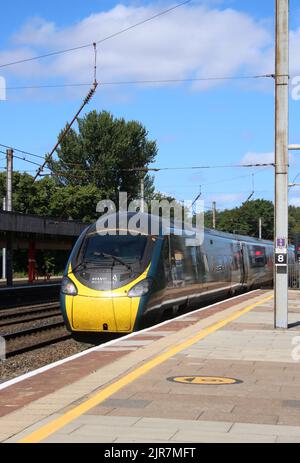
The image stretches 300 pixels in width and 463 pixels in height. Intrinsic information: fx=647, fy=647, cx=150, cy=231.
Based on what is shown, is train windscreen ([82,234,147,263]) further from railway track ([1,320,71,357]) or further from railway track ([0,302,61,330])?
railway track ([0,302,61,330])

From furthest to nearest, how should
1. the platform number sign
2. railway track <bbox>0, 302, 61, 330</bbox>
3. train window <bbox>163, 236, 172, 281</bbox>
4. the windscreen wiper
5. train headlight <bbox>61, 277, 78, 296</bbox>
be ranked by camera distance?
railway track <bbox>0, 302, 61, 330</bbox>, train window <bbox>163, 236, 172, 281</bbox>, the windscreen wiper, train headlight <bbox>61, 277, 78, 296</bbox>, the platform number sign

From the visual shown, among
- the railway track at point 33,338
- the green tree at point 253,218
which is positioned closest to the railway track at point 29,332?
the railway track at point 33,338

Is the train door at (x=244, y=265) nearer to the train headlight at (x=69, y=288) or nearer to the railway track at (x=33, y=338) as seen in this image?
the railway track at (x=33, y=338)

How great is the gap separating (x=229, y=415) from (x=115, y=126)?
211 ft

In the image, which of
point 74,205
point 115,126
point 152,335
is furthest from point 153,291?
point 115,126

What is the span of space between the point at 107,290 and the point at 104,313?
47 cm

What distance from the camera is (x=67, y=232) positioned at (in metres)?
36.5

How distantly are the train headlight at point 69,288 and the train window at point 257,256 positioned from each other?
64.3ft

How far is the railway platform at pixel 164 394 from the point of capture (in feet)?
17.6

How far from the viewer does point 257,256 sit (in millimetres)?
34312

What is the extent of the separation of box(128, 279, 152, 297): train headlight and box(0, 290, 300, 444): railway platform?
1997 mm

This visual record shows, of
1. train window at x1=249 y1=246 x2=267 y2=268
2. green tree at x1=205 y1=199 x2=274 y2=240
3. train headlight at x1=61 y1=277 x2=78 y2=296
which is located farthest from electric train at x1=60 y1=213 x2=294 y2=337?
green tree at x1=205 y1=199 x2=274 y2=240

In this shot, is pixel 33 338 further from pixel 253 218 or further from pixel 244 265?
pixel 253 218

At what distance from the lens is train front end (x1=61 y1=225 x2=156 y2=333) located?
43.2 feet
